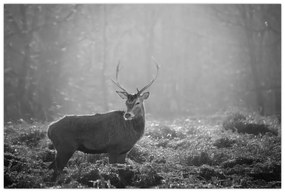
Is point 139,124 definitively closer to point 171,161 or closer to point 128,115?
point 128,115

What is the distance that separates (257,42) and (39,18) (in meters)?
12.0

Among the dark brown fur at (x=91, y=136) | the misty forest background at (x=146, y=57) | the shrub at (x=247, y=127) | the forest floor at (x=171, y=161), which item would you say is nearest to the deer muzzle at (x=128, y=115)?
the dark brown fur at (x=91, y=136)

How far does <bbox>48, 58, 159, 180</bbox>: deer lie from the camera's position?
9.34 metres

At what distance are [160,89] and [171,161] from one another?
23.1 meters

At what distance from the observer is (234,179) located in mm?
8602

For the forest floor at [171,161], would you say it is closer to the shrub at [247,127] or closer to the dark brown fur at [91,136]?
the shrub at [247,127]

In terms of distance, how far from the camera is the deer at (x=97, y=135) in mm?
9336

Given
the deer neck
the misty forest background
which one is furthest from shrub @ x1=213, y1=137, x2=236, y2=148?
the misty forest background

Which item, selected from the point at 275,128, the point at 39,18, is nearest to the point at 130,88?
the point at 39,18

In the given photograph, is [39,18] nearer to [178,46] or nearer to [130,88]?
[130,88]

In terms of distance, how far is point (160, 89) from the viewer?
3325cm

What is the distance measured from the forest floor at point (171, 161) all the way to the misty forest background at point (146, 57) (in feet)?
22.4

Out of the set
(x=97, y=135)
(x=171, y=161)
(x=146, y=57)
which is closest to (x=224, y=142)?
(x=171, y=161)

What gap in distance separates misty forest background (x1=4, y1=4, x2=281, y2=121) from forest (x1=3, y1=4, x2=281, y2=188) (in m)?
0.08
